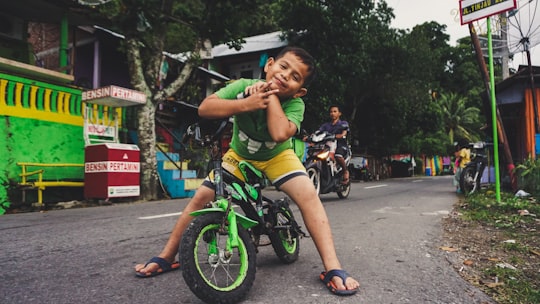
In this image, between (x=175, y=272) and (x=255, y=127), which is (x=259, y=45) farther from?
(x=175, y=272)

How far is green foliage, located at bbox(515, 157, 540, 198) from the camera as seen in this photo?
654 cm

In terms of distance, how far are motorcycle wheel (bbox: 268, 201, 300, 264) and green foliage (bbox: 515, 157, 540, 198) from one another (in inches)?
227

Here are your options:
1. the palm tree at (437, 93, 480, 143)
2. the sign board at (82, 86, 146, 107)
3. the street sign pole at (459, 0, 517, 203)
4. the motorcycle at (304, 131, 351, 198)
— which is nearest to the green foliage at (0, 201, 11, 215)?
the sign board at (82, 86, 146, 107)

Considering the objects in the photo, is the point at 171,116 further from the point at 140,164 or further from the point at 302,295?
the point at 302,295

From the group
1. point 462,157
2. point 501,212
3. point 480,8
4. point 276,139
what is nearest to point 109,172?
point 276,139

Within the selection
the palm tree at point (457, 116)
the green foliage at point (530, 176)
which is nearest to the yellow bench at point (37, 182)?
the green foliage at point (530, 176)

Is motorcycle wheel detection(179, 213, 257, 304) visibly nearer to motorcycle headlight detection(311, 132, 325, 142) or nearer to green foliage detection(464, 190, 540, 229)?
green foliage detection(464, 190, 540, 229)

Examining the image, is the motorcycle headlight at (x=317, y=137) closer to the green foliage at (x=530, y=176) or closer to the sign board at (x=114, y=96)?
the green foliage at (x=530, y=176)

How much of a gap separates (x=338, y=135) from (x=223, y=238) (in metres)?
5.56

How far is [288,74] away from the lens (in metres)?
2.11

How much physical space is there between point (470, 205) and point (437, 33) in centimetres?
4447

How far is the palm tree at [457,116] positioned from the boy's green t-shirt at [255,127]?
4113 cm

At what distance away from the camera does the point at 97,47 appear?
39.3 ft

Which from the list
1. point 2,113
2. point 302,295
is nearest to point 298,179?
point 302,295
